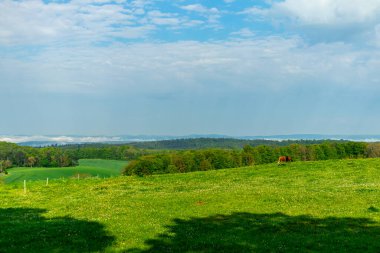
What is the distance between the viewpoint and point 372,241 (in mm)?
16922

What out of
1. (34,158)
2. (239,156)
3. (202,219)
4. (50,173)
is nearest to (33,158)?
(34,158)

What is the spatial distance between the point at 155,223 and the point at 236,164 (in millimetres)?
113473

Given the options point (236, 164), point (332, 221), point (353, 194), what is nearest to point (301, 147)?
point (236, 164)

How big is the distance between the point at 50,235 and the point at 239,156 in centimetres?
12189

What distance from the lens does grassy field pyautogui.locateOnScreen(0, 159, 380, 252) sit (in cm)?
1734

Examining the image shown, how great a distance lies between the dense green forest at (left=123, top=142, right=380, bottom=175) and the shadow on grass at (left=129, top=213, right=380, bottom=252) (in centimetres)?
8390

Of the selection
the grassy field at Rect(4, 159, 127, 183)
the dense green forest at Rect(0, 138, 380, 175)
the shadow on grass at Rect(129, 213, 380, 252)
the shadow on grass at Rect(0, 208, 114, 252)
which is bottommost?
the grassy field at Rect(4, 159, 127, 183)

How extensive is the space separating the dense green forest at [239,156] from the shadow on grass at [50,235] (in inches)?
3172

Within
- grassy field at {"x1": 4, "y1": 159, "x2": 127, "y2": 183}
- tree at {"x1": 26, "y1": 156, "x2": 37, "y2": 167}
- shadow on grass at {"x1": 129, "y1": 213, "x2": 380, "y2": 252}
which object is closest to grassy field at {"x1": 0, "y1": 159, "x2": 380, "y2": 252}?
shadow on grass at {"x1": 129, "y1": 213, "x2": 380, "y2": 252}

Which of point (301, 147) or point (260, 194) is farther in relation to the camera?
point (301, 147)

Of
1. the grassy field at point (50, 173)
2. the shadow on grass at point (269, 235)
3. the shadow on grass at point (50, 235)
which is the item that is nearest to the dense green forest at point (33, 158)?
the grassy field at point (50, 173)

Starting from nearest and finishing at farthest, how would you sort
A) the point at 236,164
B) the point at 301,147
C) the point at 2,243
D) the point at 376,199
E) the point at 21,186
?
the point at 2,243, the point at 376,199, the point at 21,186, the point at 236,164, the point at 301,147

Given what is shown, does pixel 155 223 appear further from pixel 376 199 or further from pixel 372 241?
pixel 376 199

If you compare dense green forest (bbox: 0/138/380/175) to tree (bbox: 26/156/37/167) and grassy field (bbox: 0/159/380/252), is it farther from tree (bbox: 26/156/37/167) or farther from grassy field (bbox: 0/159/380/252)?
grassy field (bbox: 0/159/380/252)
